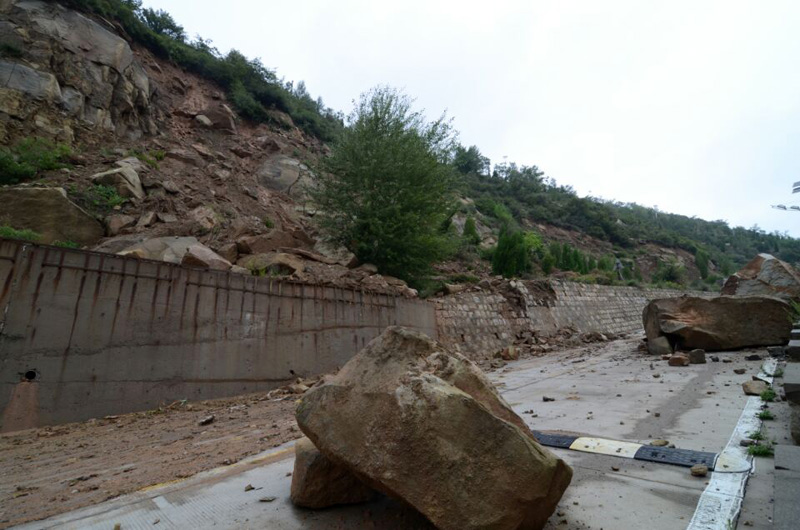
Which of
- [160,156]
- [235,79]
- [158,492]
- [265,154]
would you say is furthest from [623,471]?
[235,79]

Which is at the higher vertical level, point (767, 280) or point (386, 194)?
point (386, 194)

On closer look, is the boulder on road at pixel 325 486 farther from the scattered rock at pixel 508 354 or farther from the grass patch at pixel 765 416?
the scattered rock at pixel 508 354

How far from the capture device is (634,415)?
13.5 ft

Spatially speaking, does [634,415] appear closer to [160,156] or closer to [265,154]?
[160,156]

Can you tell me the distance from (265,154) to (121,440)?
16.9 metres

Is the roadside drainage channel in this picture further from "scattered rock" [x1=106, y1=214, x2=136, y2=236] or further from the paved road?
"scattered rock" [x1=106, y1=214, x2=136, y2=236]

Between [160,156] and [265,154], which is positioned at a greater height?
[265,154]

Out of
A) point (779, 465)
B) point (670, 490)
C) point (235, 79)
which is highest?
point (235, 79)

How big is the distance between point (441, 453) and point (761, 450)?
252cm

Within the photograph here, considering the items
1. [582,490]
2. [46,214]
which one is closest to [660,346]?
[582,490]

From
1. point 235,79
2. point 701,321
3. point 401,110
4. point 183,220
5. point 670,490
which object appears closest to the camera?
point 670,490

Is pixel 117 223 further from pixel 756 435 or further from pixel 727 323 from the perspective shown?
pixel 727 323

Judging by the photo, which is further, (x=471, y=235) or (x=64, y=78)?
(x=471, y=235)

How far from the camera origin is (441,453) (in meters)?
1.70
